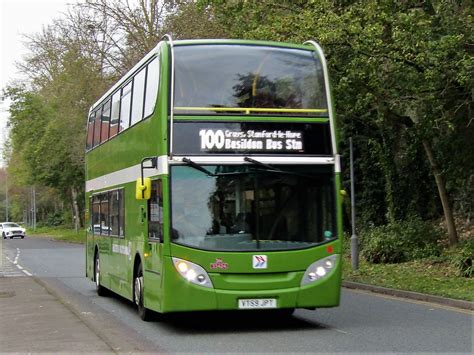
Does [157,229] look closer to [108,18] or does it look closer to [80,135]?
[108,18]

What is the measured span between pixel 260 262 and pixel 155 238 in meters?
1.61

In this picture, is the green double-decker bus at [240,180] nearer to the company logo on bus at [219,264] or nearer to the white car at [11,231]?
the company logo on bus at [219,264]

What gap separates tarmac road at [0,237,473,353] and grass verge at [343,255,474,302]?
0.83 meters

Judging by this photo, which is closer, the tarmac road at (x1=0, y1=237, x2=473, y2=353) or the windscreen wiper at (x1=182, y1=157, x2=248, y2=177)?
the tarmac road at (x1=0, y1=237, x2=473, y2=353)

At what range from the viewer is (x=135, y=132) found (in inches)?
496

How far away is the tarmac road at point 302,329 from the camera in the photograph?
31.9 feet

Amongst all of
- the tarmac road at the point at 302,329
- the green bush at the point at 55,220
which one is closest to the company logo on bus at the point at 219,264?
the tarmac road at the point at 302,329

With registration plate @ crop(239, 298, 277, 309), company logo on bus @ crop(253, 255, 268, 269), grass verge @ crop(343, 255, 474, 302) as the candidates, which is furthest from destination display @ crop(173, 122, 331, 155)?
grass verge @ crop(343, 255, 474, 302)

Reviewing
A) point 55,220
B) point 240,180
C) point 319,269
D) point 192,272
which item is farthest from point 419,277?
point 55,220

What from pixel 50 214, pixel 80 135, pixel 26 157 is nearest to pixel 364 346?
pixel 80 135

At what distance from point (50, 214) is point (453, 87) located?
8797 cm

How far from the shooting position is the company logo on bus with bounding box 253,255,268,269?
34.8 ft

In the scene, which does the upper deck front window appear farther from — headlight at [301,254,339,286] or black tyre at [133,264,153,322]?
black tyre at [133,264,153,322]

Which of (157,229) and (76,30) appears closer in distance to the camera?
(157,229)
